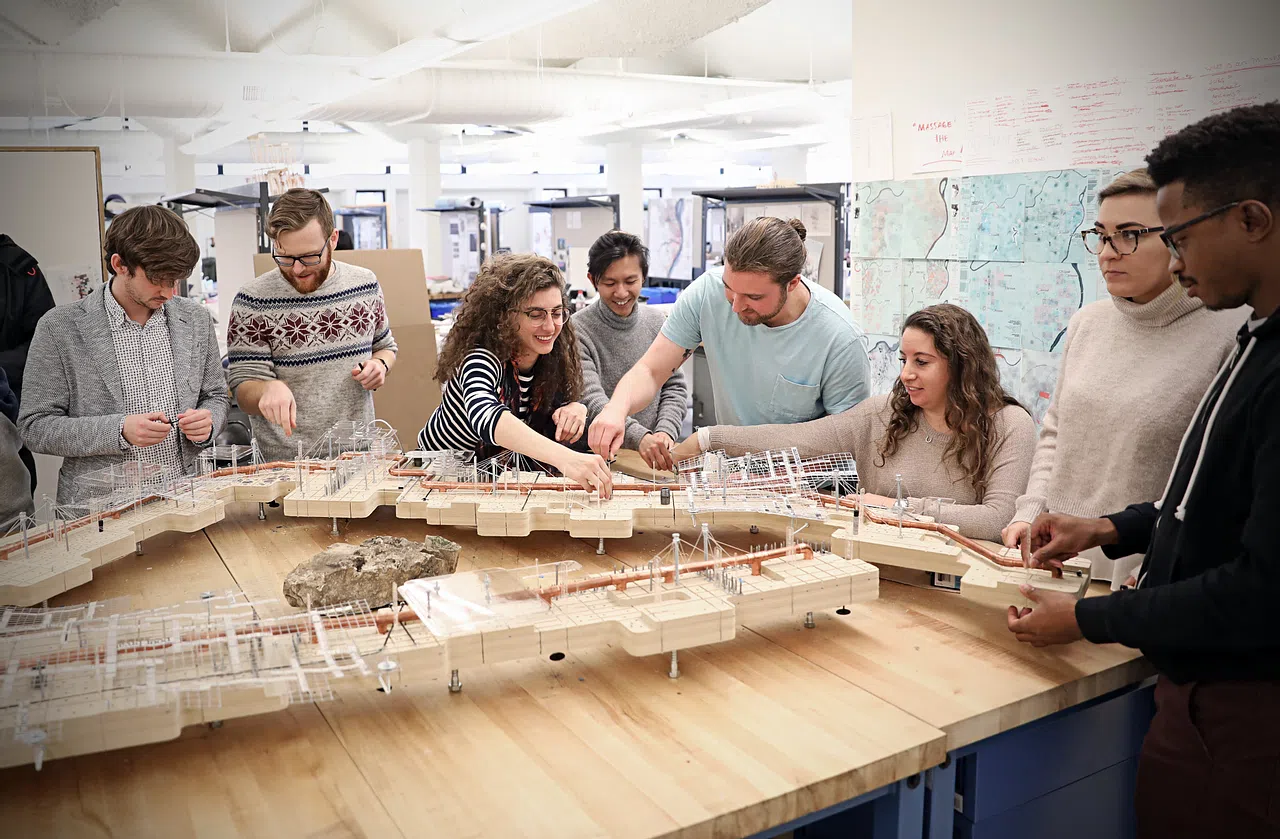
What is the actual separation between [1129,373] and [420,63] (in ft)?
19.4

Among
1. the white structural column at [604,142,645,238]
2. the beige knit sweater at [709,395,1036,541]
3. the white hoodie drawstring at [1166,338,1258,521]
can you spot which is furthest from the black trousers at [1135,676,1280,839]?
the white structural column at [604,142,645,238]

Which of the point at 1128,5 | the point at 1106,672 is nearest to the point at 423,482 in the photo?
the point at 1106,672

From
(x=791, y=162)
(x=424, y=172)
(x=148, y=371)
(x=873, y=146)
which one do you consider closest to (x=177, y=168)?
(x=424, y=172)

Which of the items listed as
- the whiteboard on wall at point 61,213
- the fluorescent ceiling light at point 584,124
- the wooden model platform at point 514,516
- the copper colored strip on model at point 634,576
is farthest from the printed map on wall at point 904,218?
the fluorescent ceiling light at point 584,124

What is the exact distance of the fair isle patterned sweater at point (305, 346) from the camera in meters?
3.04

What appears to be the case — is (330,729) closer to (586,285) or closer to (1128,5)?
(1128,5)

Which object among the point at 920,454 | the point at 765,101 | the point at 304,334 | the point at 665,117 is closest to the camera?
the point at 920,454

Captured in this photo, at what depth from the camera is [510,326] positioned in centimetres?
289

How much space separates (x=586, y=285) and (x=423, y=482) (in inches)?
270

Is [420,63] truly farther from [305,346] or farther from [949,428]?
[949,428]

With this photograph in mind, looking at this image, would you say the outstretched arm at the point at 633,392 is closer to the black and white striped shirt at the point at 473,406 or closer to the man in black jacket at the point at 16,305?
the black and white striped shirt at the point at 473,406

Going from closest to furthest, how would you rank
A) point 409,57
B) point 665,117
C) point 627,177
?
point 409,57 → point 665,117 → point 627,177

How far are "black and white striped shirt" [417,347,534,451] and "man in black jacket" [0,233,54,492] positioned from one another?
5.68 ft

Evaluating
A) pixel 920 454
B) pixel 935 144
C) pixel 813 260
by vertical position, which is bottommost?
pixel 920 454
